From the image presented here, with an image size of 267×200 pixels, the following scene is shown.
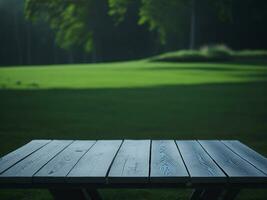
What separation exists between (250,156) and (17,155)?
6.05 feet

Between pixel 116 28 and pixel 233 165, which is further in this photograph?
pixel 116 28

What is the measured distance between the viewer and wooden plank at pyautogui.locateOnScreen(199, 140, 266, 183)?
2.62m

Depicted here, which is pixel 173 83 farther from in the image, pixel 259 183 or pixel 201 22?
pixel 201 22

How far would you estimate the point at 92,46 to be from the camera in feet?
190

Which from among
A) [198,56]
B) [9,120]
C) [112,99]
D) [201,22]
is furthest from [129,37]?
[9,120]

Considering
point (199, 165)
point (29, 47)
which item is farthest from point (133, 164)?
point (29, 47)

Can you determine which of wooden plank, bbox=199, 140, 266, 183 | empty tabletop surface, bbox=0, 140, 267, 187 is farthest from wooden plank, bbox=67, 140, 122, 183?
wooden plank, bbox=199, 140, 266, 183

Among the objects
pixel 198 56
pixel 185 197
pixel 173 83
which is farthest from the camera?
pixel 198 56

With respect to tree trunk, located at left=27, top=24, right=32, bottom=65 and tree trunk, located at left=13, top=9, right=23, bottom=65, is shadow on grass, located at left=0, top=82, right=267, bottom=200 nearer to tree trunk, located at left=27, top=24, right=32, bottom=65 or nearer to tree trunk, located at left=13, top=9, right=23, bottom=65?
tree trunk, located at left=13, top=9, right=23, bottom=65

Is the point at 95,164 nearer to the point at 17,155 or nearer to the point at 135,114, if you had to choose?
the point at 17,155

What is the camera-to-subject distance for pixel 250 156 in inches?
132

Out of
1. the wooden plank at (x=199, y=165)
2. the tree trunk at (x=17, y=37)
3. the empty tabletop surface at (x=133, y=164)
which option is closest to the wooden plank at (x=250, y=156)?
the empty tabletop surface at (x=133, y=164)

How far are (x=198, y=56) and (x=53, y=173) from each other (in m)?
32.4

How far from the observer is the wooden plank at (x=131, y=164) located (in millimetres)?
2625
